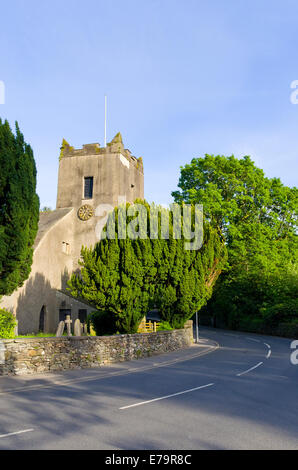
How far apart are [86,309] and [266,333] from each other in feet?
59.3

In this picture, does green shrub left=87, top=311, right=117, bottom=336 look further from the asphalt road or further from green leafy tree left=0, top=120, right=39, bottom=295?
the asphalt road

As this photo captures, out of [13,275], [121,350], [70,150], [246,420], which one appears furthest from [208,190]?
[246,420]

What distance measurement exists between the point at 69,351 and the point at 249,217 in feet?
84.4

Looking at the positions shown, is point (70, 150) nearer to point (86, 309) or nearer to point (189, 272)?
point (86, 309)

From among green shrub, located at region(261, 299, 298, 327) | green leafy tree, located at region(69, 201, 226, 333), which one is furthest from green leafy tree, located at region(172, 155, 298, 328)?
green leafy tree, located at region(69, 201, 226, 333)

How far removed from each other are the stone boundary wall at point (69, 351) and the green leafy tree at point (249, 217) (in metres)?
16.6

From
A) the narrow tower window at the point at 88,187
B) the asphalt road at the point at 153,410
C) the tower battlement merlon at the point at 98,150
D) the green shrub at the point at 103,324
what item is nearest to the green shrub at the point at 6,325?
the asphalt road at the point at 153,410

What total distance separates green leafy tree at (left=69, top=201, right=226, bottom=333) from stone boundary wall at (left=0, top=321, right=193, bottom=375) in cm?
249

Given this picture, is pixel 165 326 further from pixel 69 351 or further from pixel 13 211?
pixel 13 211

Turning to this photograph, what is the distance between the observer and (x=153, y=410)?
763cm

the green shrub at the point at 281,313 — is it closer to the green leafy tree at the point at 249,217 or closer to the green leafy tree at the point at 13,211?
the green leafy tree at the point at 249,217

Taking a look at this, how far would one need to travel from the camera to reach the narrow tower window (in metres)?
33.8

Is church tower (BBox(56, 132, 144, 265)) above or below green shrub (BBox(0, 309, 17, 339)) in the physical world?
above

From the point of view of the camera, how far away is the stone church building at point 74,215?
27.7 metres
